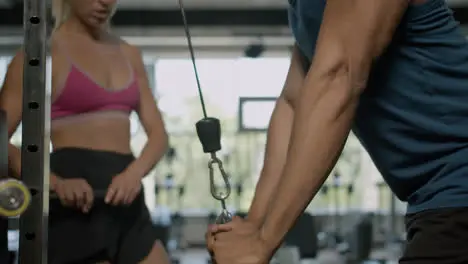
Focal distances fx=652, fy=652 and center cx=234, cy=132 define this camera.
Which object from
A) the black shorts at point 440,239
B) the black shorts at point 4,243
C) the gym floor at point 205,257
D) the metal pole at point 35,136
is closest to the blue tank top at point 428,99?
the black shorts at point 440,239

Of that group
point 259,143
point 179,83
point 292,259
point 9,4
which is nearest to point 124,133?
point 9,4

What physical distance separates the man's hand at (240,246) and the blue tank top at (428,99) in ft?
0.81

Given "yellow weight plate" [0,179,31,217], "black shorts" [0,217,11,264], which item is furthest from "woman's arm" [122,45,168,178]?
"yellow weight plate" [0,179,31,217]

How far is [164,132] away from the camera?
5.41 ft

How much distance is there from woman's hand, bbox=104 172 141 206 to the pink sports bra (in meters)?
0.16

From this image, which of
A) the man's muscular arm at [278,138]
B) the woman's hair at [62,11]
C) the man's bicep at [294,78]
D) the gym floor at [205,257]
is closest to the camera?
the man's muscular arm at [278,138]

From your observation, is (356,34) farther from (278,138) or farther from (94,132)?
(94,132)

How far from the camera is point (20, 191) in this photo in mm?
929

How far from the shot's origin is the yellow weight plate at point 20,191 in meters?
0.92

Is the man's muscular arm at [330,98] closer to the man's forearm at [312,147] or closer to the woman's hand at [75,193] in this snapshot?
the man's forearm at [312,147]

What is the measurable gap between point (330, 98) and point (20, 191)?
46 centimetres

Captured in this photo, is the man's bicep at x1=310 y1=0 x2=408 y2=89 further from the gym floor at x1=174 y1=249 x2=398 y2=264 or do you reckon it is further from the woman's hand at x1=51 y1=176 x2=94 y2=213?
the gym floor at x1=174 y1=249 x2=398 y2=264

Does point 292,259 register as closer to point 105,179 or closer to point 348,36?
point 105,179

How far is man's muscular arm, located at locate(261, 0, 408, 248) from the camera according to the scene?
784mm
